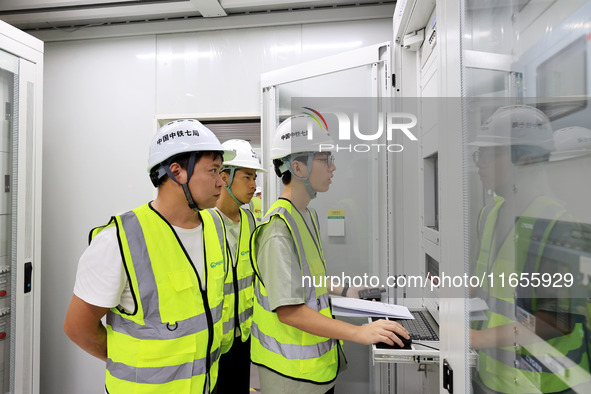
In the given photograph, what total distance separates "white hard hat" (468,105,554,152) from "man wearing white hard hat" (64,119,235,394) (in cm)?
93

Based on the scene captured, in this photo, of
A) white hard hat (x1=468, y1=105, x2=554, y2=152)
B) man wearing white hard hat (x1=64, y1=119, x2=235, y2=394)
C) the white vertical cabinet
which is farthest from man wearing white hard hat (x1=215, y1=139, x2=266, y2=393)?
white hard hat (x1=468, y1=105, x2=554, y2=152)

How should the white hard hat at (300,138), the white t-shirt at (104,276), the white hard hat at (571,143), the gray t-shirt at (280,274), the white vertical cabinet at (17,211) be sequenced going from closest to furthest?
1. the white hard hat at (571,143)
2. the white t-shirt at (104,276)
3. the gray t-shirt at (280,274)
4. the white hard hat at (300,138)
5. the white vertical cabinet at (17,211)

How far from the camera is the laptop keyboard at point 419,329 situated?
1.34 m

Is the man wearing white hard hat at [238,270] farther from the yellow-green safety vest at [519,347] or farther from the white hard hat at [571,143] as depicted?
the white hard hat at [571,143]

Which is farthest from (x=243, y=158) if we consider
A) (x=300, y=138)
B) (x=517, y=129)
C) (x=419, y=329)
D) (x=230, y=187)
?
(x=517, y=129)

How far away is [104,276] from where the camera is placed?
1.14 meters

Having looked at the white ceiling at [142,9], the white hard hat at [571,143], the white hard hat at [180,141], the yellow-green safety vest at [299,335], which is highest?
the white ceiling at [142,9]

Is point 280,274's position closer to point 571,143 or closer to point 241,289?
point 241,289

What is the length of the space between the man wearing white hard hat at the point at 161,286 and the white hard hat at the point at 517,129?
0.93 metres

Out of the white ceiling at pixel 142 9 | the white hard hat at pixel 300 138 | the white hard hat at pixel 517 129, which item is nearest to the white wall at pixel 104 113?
the white ceiling at pixel 142 9

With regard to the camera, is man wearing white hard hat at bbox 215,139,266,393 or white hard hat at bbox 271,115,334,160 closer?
white hard hat at bbox 271,115,334,160

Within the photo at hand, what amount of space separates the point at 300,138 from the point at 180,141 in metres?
0.54

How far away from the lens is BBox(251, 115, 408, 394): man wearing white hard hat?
127 cm

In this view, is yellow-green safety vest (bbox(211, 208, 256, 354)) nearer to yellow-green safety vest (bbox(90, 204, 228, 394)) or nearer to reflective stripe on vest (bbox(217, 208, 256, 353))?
reflective stripe on vest (bbox(217, 208, 256, 353))
